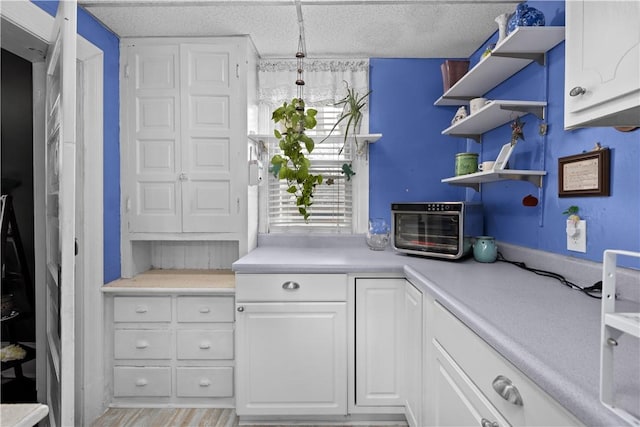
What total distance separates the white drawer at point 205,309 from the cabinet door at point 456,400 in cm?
125

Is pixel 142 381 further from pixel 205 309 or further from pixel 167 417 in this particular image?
pixel 205 309

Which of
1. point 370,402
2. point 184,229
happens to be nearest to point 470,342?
point 370,402

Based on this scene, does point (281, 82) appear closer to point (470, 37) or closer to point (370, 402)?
point (470, 37)

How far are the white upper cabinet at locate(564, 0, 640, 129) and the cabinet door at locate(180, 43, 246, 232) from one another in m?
1.83

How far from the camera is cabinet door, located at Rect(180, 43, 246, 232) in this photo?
2309 mm

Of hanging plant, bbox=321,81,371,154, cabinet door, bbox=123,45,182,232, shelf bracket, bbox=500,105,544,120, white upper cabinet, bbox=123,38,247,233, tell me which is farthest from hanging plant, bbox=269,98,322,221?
shelf bracket, bbox=500,105,544,120

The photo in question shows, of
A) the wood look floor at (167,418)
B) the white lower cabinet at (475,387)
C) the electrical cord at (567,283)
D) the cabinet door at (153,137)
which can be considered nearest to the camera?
the white lower cabinet at (475,387)

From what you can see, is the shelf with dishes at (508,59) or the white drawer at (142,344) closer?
the shelf with dishes at (508,59)

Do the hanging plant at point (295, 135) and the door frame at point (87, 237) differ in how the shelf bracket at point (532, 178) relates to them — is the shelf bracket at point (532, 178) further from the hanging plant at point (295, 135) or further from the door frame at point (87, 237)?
the door frame at point (87, 237)

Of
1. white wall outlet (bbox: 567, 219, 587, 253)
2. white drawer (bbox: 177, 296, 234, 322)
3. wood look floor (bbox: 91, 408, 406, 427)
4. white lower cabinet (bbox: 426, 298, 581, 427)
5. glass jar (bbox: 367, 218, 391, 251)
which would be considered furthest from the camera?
glass jar (bbox: 367, 218, 391, 251)

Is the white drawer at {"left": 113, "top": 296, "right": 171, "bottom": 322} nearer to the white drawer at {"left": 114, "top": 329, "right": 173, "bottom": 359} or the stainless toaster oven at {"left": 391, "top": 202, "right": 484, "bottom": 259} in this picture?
the white drawer at {"left": 114, "top": 329, "right": 173, "bottom": 359}

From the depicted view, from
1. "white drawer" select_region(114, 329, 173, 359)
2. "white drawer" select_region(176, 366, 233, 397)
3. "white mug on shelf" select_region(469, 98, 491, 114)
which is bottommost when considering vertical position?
"white drawer" select_region(176, 366, 233, 397)

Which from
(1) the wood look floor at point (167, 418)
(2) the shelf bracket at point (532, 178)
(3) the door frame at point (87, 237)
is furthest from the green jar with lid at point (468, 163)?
(3) the door frame at point (87, 237)

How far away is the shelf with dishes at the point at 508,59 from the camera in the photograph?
152 centimetres
